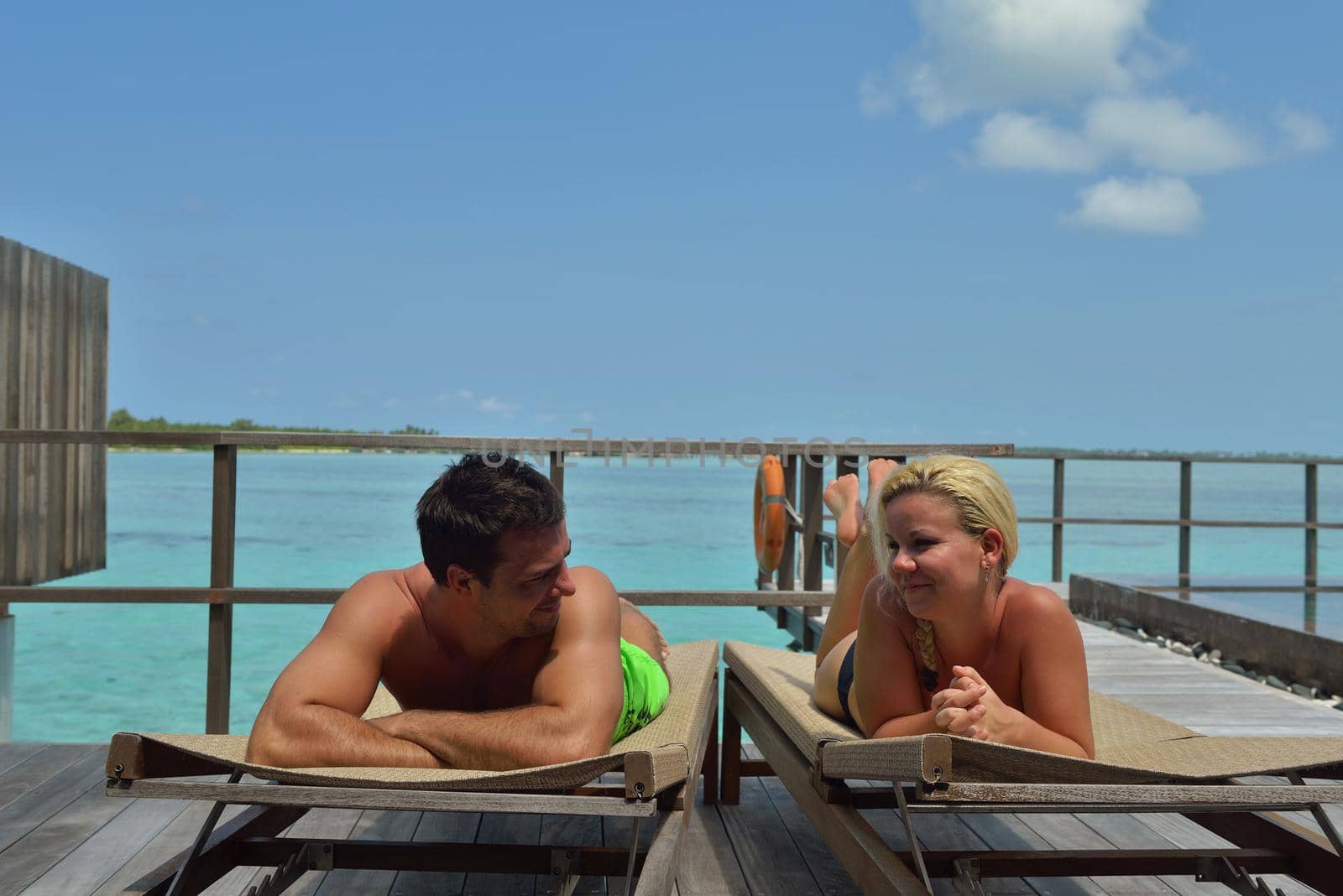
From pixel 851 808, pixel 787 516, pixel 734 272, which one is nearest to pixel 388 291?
pixel 734 272

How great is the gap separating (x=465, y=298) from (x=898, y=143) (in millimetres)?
23775

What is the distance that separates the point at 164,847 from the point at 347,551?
19.4 metres

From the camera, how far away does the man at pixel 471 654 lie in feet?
5.23

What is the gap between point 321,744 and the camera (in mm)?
1581

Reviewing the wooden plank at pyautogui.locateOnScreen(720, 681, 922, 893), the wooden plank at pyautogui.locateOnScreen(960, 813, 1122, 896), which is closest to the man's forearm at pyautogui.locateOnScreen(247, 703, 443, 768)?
the wooden plank at pyautogui.locateOnScreen(720, 681, 922, 893)

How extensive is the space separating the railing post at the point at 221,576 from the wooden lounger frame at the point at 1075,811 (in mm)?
1940

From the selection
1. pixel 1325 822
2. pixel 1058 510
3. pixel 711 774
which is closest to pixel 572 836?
pixel 711 774

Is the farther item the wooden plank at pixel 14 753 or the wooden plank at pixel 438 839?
the wooden plank at pixel 14 753

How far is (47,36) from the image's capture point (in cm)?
3400

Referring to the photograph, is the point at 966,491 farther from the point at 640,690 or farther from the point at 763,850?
the point at 763,850

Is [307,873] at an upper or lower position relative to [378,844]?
lower

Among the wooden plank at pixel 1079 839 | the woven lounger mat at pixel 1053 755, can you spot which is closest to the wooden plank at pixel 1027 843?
the wooden plank at pixel 1079 839

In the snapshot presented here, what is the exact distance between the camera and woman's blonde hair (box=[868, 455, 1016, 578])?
158 cm

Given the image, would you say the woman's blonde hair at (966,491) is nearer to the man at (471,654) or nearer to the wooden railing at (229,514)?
the man at (471,654)
